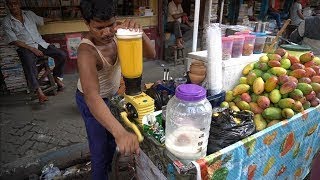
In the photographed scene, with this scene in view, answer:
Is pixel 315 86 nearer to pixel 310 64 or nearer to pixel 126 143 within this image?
pixel 310 64

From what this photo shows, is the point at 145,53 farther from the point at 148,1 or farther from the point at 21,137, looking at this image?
the point at 148,1

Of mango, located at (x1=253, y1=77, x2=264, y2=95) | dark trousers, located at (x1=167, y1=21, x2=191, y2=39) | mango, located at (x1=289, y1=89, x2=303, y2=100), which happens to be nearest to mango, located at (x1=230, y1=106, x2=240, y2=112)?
mango, located at (x1=253, y1=77, x2=264, y2=95)

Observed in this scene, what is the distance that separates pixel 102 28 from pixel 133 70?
0.36m

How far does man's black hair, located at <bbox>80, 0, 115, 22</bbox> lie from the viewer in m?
1.54

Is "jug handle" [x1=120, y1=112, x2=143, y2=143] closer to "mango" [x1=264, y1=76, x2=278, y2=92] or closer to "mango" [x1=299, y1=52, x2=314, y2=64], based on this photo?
"mango" [x1=264, y1=76, x2=278, y2=92]

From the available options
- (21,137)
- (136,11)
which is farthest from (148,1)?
(21,137)

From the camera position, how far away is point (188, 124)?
1486mm

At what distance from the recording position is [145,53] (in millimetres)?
2232

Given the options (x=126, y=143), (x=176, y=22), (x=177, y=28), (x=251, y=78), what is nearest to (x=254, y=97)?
(x=251, y=78)

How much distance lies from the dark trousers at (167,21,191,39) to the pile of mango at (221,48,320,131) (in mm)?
4565

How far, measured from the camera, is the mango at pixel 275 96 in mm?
1915

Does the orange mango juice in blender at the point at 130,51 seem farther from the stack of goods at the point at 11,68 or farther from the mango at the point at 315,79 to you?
the stack of goods at the point at 11,68

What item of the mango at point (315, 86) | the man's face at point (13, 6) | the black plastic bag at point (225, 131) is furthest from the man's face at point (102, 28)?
the man's face at point (13, 6)

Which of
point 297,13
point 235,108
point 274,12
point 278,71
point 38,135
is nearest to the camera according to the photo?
point 235,108
